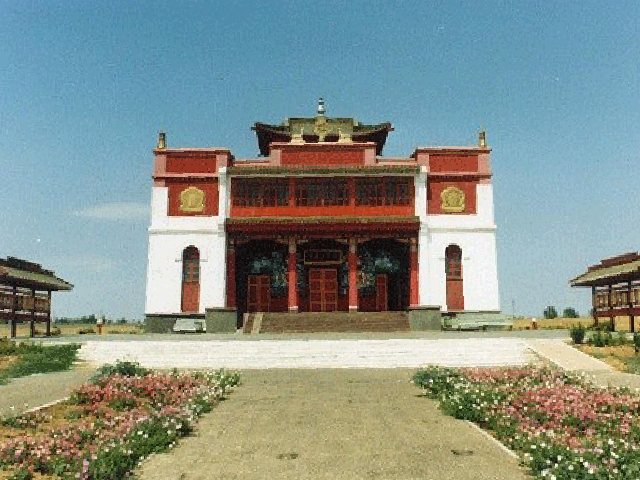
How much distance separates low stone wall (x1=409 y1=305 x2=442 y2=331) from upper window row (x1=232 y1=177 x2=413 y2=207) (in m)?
5.67

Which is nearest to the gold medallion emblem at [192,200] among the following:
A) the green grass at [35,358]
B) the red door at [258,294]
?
the red door at [258,294]

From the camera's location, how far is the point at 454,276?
31156 mm

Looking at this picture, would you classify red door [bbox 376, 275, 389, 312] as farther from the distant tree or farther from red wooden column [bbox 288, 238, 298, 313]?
Result: the distant tree

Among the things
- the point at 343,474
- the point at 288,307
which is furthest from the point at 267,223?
the point at 343,474

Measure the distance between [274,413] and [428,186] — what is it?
74.8 ft

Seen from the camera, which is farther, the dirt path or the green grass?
the green grass

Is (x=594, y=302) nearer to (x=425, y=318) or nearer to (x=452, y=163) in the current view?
(x=425, y=318)

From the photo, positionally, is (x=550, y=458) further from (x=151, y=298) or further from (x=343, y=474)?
(x=151, y=298)

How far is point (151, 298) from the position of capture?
31.0 meters

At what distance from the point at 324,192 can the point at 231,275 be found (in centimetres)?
635

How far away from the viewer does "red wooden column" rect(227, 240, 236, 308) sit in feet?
100

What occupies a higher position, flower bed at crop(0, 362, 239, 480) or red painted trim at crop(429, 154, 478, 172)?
red painted trim at crop(429, 154, 478, 172)

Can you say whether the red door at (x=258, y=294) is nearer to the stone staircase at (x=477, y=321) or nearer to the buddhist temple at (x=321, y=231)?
the buddhist temple at (x=321, y=231)

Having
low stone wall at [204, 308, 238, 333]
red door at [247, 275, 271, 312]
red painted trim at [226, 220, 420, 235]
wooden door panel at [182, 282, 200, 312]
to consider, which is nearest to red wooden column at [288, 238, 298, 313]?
red painted trim at [226, 220, 420, 235]
